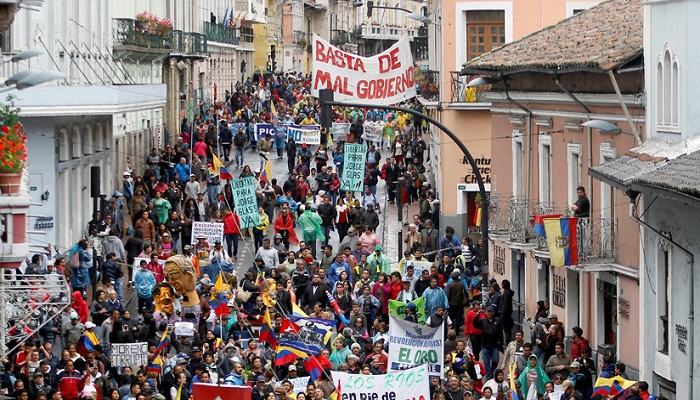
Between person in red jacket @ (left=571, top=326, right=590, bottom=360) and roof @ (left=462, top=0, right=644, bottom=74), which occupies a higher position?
roof @ (left=462, top=0, right=644, bottom=74)

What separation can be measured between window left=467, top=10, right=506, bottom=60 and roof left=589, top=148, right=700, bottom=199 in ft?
72.1

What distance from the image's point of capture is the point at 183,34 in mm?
65438

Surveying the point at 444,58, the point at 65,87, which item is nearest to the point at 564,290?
the point at 65,87

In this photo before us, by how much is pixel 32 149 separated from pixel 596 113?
1517 cm

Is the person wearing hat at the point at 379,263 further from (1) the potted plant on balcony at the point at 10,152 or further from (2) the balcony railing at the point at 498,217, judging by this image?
(1) the potted plant on balcony at the point at 10,152

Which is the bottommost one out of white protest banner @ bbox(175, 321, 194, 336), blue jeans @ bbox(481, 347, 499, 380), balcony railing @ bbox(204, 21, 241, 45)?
blue jeans @ bbox(481, 347, 499, 380)

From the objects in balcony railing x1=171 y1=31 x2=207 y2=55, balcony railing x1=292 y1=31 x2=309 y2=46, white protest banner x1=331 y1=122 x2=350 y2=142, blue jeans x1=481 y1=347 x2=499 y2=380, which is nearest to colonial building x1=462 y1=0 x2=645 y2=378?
blue jeans x1=481 y1=347 x2=499 y2=380

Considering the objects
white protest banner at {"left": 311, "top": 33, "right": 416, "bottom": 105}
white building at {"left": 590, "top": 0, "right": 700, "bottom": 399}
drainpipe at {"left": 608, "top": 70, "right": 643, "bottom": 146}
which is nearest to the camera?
white building at {"left": 590, "top": 0, "right": 700, "bottom": 399}

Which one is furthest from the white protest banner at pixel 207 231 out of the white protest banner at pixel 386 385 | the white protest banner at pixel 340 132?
the white protest banner at pixel 340 132

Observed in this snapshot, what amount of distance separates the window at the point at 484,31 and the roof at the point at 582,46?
11989mm

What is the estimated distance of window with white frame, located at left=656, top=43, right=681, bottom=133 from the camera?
26.8 meters

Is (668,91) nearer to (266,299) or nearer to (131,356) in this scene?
(266,299)

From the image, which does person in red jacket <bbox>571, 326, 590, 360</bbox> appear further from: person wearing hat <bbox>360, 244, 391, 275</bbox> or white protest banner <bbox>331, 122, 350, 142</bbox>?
white protest banner <bbox>331, 122, 350, 142</bbox>

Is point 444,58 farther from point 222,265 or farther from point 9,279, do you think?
point 9,279
